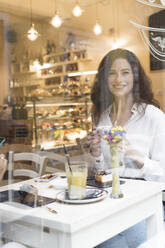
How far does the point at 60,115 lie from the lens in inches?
128

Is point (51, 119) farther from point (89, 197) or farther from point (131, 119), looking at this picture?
point (89, 197)

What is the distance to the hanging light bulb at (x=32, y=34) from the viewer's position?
186 inches

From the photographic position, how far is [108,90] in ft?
5.61

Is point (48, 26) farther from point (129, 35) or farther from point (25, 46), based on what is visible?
point (129, 35)

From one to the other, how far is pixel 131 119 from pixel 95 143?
0.22 meters

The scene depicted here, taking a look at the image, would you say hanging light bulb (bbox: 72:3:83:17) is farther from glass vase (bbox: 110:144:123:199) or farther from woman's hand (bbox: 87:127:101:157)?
glass vase (bbox: 110:144:123:199)

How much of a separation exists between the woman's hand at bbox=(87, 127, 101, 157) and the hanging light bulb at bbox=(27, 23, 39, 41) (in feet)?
11.0

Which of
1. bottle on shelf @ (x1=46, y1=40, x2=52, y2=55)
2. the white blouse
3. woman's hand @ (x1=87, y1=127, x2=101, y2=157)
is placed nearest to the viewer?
the white blouse

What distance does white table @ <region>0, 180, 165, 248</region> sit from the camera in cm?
93

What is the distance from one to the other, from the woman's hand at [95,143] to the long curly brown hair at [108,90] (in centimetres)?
7

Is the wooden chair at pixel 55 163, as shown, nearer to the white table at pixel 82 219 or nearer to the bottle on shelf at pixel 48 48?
the white table at pixel 82 219

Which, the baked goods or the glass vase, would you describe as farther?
the baked goods

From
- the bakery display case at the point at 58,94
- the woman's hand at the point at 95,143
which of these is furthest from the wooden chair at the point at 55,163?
the woman's hand at the point at 95,143

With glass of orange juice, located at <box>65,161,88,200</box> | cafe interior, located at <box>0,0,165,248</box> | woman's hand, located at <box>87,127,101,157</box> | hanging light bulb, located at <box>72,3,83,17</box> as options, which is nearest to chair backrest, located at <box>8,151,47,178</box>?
cafe interior, located at <box>0,0,165,248</box>
